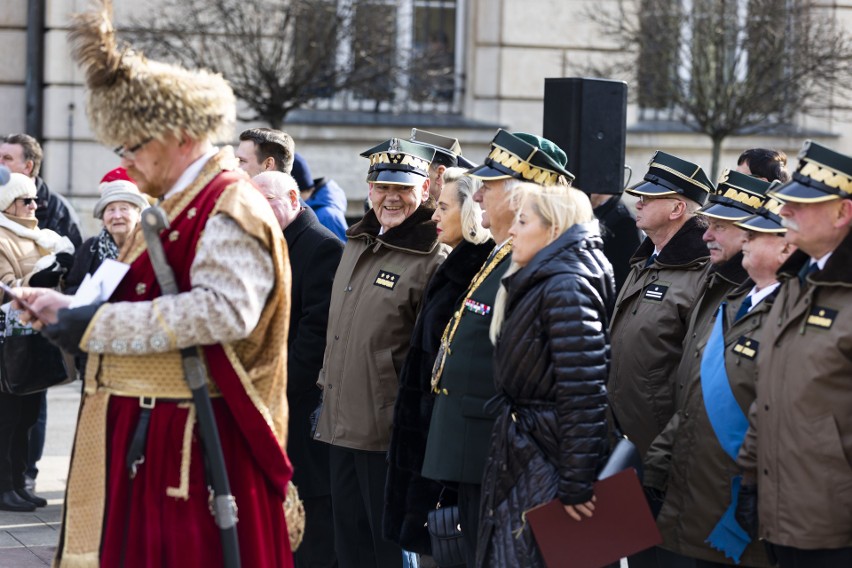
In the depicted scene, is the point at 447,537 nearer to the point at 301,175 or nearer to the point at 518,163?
the point at 518,163

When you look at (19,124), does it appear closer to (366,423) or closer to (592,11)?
(592,11)

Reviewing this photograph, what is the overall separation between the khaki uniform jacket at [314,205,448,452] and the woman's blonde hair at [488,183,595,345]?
1.08 m

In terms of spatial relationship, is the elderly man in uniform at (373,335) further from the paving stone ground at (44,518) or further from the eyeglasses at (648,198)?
the paving stone ground at (44,518)

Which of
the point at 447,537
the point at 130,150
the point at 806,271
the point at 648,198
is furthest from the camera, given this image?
the point at 648,198

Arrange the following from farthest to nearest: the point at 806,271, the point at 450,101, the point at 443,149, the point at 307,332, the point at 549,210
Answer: the point at 450,101, the point at 443,149, the point at 307,332, the point at 549,210, the point at 806,271

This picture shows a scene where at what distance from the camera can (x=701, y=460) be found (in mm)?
5027

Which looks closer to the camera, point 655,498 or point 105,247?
point 655,498

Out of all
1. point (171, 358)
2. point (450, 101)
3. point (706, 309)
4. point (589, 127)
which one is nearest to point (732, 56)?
point (450, 101)

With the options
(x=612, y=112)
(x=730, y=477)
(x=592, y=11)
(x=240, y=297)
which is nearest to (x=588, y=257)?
(x=730, y=477)

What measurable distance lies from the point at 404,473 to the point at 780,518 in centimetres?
159

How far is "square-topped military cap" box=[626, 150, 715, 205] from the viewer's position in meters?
6.09

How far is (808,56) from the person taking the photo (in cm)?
1354

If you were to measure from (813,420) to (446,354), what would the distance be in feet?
4.52

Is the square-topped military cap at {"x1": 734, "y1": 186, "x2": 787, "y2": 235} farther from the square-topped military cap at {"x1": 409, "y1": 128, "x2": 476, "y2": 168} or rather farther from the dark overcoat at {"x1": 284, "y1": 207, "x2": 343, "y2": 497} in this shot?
the dark overcoat at {"x1": 284, "y1": 207, "x2": 343, "y2": 497}
